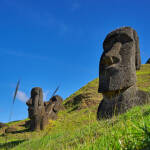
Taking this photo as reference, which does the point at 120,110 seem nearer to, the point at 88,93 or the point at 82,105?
the point at 82,105

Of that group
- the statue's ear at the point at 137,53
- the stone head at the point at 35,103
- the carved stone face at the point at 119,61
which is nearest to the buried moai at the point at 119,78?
the carved stone face at the point at 119,61

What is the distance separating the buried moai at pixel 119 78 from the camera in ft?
16.7

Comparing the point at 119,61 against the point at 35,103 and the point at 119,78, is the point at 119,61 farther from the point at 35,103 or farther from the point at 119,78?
the point at 35,103

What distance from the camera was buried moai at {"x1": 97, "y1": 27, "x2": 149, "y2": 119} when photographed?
5.08 meters

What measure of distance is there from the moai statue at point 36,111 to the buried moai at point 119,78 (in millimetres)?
7681

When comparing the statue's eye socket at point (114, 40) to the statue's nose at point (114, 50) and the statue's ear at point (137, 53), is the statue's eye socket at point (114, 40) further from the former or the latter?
the statue's ear at point (137, 53)

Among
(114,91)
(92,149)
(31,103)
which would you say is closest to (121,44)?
(114,91)

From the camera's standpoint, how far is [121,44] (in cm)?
573

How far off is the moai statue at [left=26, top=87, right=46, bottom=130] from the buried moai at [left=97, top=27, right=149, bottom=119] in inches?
302

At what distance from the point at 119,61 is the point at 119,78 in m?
0.55

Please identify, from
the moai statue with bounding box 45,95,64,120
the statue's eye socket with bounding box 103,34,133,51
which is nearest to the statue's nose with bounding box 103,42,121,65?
the statue's eye socket with bounding box 103,34,133,51

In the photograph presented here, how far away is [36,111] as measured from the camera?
40.7 feet

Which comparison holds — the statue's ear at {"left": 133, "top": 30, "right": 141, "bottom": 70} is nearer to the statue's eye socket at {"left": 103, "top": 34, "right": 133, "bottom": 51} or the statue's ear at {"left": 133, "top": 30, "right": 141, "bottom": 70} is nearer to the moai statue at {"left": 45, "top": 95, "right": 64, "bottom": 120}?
the statue's eye socket at {"left": 103, "top": 34, "right": 133, "bottom": 51}

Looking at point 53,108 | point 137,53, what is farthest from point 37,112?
point 137,53
